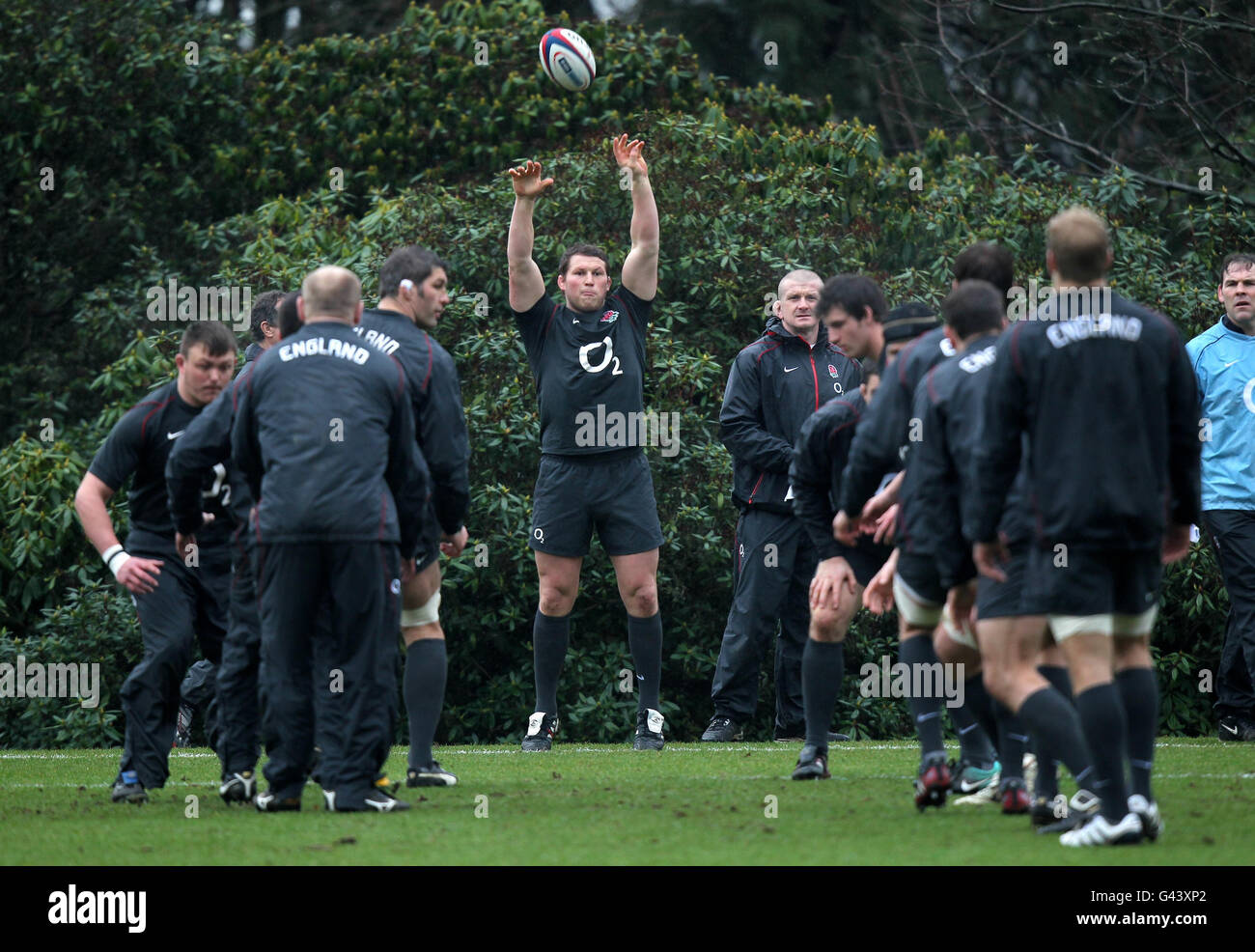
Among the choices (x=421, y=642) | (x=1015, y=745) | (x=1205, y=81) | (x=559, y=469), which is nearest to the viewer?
(x=1015, y=745)

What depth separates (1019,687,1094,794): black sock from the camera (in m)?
5.56

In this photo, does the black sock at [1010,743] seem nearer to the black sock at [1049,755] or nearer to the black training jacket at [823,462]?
the black sock at [1049,755]

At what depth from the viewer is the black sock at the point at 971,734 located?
6.77 meters

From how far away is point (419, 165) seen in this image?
Result: 15.2 metres

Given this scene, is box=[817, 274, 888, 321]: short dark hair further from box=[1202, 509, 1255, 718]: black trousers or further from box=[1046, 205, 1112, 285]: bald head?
box=[1202, 509, 1255, 718]: black trousers

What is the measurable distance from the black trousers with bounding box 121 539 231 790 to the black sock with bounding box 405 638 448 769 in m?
0.84

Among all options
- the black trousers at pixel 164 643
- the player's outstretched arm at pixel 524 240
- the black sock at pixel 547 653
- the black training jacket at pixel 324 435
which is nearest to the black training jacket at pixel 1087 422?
the black training jacket at pixel 324 435

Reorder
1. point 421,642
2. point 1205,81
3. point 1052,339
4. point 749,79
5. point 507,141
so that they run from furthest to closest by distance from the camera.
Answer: point 749,79 → point 1205,81 → point 507,141 → point 421,642 → point 1052,339

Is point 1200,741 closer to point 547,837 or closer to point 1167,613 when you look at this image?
point 1167,613

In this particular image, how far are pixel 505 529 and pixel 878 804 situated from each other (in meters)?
4.57

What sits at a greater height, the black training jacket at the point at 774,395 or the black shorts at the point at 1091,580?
the black training jacket at the point at 774,395

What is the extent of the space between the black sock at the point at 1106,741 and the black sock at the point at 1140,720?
19cm

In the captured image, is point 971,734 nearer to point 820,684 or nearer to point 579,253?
point 820,684

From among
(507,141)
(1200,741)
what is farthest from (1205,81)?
(1200,741)
